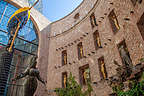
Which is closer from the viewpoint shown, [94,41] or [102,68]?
[102,68]

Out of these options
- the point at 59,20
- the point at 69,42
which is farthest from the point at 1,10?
the point at 69,42

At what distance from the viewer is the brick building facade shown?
24.6ft

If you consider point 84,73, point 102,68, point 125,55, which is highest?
point 125,55

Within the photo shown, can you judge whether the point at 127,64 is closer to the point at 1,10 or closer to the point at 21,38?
the point at 21,38

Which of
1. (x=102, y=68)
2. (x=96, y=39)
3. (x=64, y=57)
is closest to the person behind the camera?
(x=102, y=68)

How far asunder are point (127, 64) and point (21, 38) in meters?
13.3

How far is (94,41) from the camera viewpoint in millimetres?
12211

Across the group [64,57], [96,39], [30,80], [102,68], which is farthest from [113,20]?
[30,80]

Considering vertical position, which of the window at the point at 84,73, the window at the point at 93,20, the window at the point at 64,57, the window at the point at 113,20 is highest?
the window at the point at 93,20

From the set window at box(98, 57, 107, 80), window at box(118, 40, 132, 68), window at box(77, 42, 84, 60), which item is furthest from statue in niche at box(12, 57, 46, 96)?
window at box(77, 42, 84, 60)

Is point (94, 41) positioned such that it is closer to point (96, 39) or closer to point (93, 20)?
point (96, 39)

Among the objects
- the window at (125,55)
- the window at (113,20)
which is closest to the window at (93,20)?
the window at (113,20)

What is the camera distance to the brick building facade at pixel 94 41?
24.6 ft

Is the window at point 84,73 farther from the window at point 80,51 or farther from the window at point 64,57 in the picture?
the window at point 64,57
